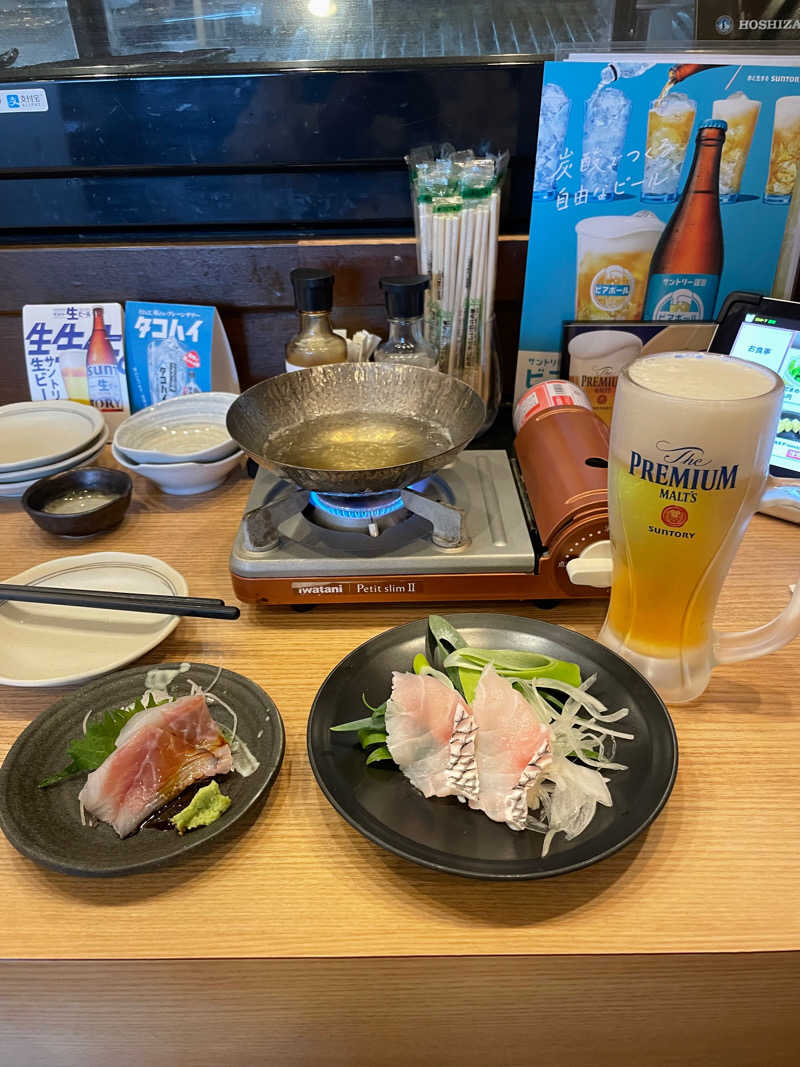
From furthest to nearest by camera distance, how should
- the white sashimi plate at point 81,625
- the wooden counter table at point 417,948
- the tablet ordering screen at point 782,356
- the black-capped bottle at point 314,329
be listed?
the black-capped bottle at point 314,329 → the tablet ordering screen at point 782,356 → the white sashimi plate at point 81,625 → the wooden counter table at point 417,948

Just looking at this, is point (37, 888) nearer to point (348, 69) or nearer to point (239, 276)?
point (239, 276)

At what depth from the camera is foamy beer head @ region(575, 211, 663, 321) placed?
1.27 meters

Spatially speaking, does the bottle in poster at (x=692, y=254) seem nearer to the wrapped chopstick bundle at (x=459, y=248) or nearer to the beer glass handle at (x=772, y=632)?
the wrapped chopstick bundle at (x=459, y=248)

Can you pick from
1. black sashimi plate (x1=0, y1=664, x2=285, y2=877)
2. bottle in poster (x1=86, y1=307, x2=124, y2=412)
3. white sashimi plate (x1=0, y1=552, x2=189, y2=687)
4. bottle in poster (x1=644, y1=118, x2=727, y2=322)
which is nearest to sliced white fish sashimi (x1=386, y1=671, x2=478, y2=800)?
black sashimi plate (x1=0, y1=664, x2=285, y2=877)

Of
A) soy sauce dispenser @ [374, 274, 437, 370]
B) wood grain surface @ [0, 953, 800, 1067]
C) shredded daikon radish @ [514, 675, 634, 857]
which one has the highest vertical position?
soy sauce dispenser @ [374, 274, 437, 370]

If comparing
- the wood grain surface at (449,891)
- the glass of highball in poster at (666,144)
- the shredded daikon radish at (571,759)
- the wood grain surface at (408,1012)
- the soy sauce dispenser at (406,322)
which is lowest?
the wood grain surface at (408,1012)

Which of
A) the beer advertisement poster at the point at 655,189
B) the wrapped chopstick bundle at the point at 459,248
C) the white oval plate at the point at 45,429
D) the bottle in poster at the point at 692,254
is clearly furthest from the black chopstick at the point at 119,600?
the bottle in poster at the point at 692,254

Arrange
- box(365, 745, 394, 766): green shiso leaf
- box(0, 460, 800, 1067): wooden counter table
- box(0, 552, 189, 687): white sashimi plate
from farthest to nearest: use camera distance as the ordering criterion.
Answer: box(0, 552, 189, 687): white sashimi plate
box(365, 745, 394, 766): green shiso leaf
box(0, 460, 800, 1067): wooden counter table

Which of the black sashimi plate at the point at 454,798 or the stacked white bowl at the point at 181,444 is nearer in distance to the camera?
the black sashimi plate at the point at 454,798

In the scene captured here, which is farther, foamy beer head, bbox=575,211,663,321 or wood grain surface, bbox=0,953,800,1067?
foamy beer head, bbox=575,211,663,321

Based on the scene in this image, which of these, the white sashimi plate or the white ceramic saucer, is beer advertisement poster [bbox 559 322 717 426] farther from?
the white sashimi plate

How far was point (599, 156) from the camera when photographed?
122cm

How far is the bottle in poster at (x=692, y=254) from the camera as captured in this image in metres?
1.23

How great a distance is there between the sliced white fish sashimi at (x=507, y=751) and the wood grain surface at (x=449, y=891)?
7cm
